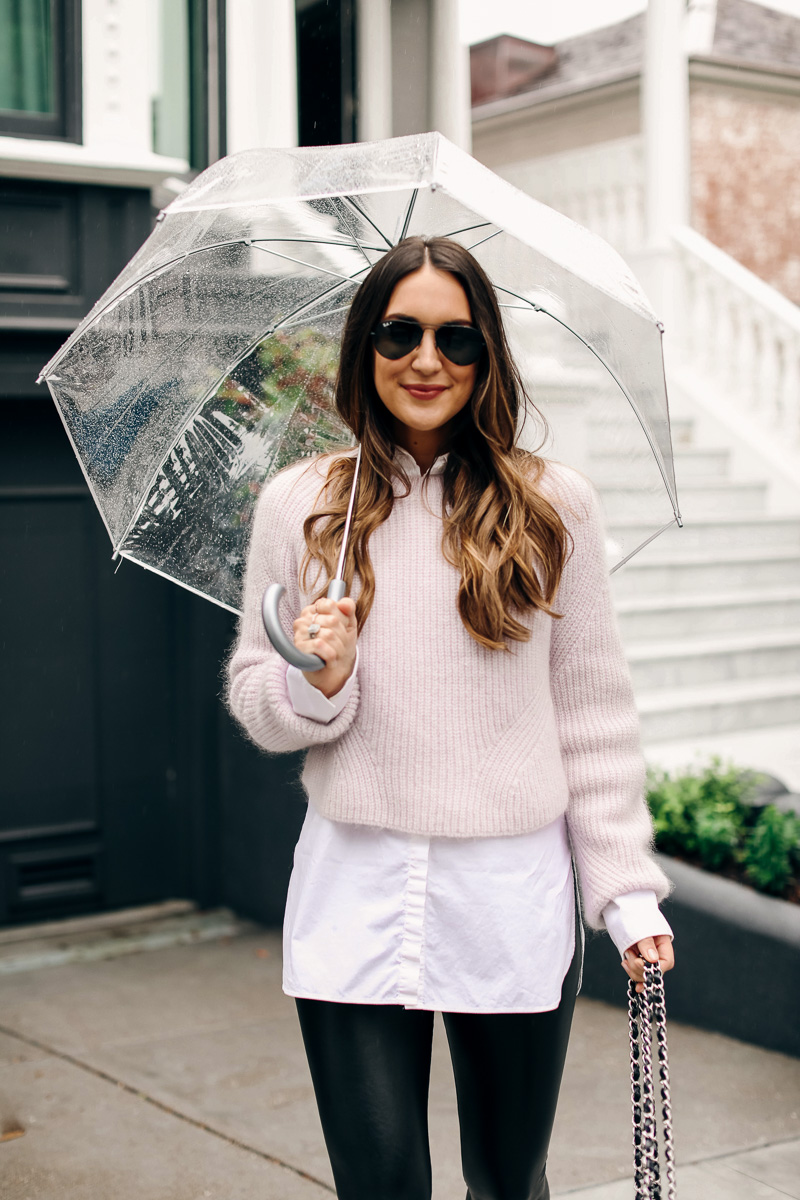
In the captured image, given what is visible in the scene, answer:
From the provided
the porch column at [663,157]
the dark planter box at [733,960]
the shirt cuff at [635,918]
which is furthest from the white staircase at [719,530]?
the shirt cuff at [635,918]

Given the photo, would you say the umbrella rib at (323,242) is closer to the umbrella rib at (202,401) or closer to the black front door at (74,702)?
the umbrella rib at (202,401)

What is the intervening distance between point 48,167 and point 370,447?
11.9ft

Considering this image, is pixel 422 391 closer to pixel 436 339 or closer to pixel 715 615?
pixel 436 339

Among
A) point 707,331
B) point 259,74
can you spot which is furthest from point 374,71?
point 707,331

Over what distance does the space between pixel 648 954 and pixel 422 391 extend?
3.14 ft

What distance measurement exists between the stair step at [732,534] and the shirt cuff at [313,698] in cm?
540

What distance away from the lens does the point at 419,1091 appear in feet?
6.86

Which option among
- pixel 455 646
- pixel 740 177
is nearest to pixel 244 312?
pixel 455 646

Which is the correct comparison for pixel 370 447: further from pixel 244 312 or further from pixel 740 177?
pixel 740 177

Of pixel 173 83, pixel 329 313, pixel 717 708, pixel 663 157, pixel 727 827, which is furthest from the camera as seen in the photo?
pixel 663 157

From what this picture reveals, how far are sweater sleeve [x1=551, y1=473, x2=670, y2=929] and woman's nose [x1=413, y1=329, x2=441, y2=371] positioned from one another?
1.07 ft

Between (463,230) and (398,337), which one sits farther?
(463,230)

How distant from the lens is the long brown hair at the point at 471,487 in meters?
2.02

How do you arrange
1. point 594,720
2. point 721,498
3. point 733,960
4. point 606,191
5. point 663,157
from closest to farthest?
point 594,720
point 733,960
point 721,498
point 663,157
point 606,191
